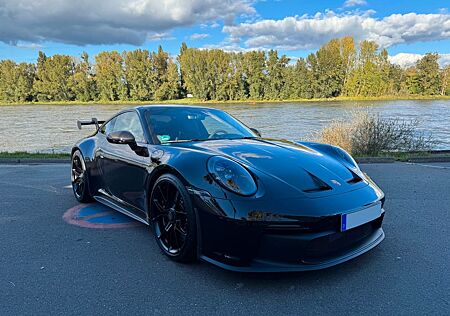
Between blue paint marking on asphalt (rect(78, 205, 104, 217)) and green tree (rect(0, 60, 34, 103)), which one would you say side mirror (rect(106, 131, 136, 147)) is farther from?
green tree (rect(0, 60, 34, 103))

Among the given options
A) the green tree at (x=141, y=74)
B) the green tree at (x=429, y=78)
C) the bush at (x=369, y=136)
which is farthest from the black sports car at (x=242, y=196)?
the green tree at (x=429, y=78)

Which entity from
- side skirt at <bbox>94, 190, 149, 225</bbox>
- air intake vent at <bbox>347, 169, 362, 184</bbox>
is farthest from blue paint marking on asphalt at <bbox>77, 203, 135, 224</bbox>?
air intake vent at <bbox>347, 169, 362, 184</bbox>

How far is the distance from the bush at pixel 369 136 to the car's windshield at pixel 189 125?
6692 mm

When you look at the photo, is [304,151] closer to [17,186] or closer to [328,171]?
[328,171]

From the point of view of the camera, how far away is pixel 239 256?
2402 millimetres

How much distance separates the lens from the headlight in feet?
8.18

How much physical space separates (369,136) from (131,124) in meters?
8.01

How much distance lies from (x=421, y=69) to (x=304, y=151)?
3031 inches

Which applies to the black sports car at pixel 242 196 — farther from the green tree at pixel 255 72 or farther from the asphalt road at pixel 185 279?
the green tree at pixel 255 72

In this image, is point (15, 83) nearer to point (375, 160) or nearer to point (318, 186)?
point (375, 160)

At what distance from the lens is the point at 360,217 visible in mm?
2516

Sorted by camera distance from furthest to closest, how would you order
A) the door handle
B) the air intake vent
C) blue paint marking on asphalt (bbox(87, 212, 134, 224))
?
1. blue paint marking on asphalt (bbox(87, 212, 134, 224))
2. the door handle
3. the air intake vent

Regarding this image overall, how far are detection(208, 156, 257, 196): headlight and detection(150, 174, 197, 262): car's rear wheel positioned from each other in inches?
11.2

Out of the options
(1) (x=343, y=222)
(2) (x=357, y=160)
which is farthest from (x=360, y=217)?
(2) (x=357, y=160)
